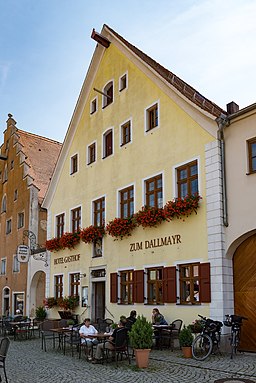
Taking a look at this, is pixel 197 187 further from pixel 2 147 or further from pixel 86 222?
pixel 2 147

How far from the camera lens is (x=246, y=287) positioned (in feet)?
44.9

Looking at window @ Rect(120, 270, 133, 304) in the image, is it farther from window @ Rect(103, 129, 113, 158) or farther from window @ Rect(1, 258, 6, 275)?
window @ Rect(1, 258, 6, 275)

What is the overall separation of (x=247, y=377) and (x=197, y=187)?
6.62m

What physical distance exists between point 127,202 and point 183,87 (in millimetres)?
5018

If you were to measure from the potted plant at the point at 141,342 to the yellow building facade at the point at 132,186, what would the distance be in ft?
9.94

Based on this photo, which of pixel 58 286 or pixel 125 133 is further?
pixel 58 286

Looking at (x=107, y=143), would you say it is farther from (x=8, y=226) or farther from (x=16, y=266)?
(x=8, y=226)

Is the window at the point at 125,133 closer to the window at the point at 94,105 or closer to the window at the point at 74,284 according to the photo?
the window at the point at 94,105

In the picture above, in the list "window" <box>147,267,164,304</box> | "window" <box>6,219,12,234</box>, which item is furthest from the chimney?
"window" <box>6,219,12,234</box>

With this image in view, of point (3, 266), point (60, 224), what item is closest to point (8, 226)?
point (3, 266)

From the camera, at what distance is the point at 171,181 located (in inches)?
638

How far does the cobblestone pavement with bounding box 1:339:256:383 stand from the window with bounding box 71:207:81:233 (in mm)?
9003

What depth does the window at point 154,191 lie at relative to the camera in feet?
55.5

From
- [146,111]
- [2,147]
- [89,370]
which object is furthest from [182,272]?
[2,147]
